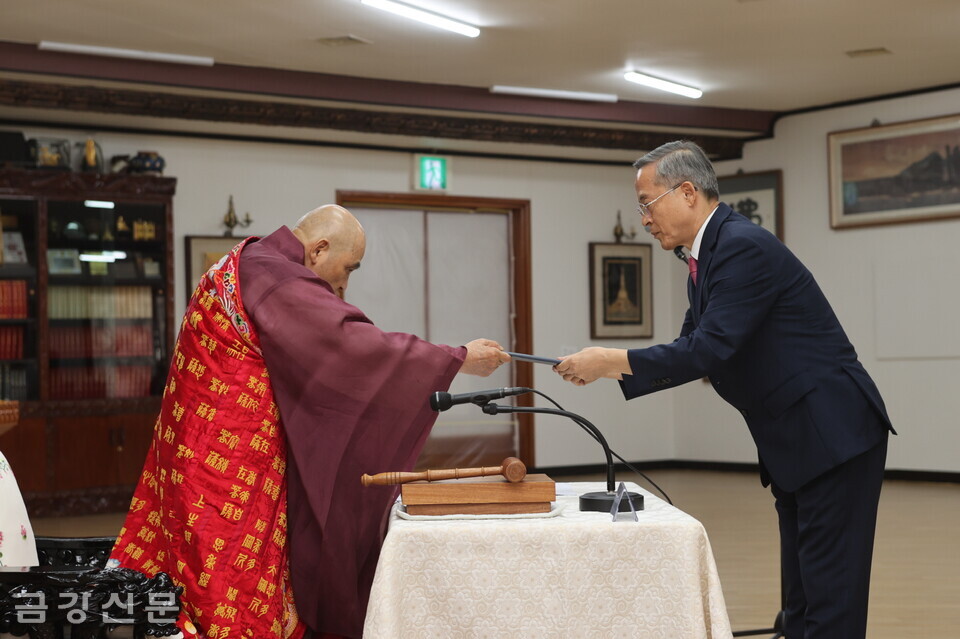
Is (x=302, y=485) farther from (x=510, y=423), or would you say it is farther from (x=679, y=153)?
(x=510, y=423)

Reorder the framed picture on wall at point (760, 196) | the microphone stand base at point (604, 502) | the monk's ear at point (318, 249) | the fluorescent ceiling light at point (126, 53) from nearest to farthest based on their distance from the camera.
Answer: the microphone stand base at point (604, 502), the monk's ear at point (318, 249), the fluorescent ceiling light at point (126, 53), the framed picture on wall at point (760, 196)

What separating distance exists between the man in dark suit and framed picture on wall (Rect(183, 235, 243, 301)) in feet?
18.6

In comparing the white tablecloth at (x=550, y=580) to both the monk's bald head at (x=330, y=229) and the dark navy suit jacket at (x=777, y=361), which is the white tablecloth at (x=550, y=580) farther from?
the monk's bald head at (x=330, y=229)

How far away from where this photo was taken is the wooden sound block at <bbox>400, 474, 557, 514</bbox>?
205 centimetres

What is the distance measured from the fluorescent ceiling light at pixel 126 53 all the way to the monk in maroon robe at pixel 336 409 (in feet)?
14.1

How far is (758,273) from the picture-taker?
225 cm

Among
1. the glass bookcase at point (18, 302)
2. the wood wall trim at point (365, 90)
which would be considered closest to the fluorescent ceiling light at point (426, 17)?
the wood wall trim at point (365, 90)

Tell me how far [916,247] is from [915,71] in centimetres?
137

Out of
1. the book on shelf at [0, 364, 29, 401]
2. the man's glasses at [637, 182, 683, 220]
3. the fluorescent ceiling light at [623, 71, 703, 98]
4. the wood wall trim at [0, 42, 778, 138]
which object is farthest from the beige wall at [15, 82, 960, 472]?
the man's glasses at [637, 182, 683, 220]

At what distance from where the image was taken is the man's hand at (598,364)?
2.32m

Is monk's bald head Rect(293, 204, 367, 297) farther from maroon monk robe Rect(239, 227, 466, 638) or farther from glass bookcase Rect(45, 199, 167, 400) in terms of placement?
glass bookcase Rect(45, 199, 167, 400)

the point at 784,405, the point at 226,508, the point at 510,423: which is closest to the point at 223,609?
the point at 226,508

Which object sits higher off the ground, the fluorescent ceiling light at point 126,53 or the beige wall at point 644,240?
the fluorescent ceiling light at point 126,53

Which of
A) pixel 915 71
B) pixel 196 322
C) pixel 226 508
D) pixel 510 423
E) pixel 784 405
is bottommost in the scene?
pixel 510 423
